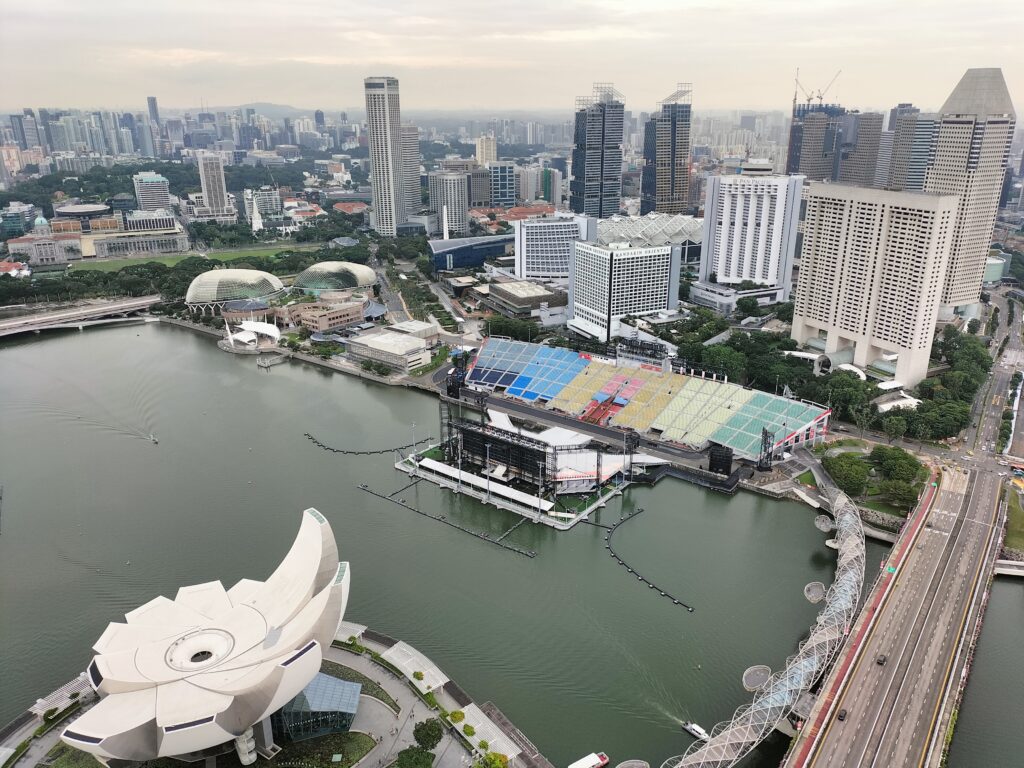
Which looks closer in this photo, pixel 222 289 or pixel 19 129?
pixel 222 289

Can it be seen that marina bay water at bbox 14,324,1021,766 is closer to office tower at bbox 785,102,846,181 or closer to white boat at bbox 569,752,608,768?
white boat at bbox 569,752,608,768

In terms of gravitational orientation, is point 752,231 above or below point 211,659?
above

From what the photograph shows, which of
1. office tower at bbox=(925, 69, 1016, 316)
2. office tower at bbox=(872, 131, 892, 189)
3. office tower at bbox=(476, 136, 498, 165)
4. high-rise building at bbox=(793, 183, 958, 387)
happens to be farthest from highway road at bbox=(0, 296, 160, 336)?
office tower at bbox=(872, 131, 892, 189)

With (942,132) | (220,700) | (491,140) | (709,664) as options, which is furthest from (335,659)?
(491,140)

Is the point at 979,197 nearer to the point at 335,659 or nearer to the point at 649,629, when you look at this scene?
the point at 649,629

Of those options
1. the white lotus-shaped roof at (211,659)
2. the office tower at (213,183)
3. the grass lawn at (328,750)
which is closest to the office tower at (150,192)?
the office tower at (213,183)

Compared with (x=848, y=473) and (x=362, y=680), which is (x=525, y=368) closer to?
(x=848, y=473)

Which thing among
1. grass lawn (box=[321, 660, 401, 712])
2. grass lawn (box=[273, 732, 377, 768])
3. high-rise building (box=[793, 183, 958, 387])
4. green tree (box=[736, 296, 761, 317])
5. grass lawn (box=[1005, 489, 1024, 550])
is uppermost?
high-rise building (box=[793, 183, 958, 387])

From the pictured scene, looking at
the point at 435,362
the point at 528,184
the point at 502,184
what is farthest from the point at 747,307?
the point at 528,184
